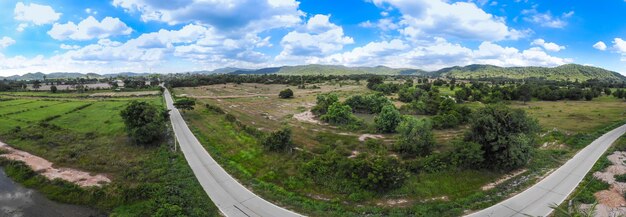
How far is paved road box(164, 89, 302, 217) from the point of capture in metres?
25.9

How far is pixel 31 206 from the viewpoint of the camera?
2934cm

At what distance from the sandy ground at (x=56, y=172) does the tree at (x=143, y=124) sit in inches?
395

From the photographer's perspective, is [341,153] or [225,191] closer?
[225,191]

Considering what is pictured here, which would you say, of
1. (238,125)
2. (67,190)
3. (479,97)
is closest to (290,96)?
(238,125)

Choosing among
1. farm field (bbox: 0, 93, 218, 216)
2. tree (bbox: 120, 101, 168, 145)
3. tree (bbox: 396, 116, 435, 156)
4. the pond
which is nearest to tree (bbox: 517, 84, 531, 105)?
tree (bbox: 396, 116, 435, 156)

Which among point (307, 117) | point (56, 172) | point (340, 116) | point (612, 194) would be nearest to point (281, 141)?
point (340, 116)

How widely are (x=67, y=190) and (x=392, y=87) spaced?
122m

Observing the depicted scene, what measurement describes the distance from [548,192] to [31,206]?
5052cm

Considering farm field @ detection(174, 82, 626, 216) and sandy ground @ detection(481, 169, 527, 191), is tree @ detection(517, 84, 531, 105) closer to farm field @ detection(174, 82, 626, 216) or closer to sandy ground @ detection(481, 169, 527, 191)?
farm field @ detection(174, 82, 626, 216)

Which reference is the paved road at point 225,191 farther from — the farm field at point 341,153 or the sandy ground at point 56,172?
the sandy ground at point 56,172

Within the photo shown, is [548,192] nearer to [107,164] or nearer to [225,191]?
[225,191]

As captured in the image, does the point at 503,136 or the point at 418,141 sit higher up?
the point at 503,136

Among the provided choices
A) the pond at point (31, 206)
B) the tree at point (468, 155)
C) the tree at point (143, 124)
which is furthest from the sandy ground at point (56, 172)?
the tree at point (468, 155)

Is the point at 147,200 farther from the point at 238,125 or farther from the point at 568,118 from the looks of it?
the point at 568,118
